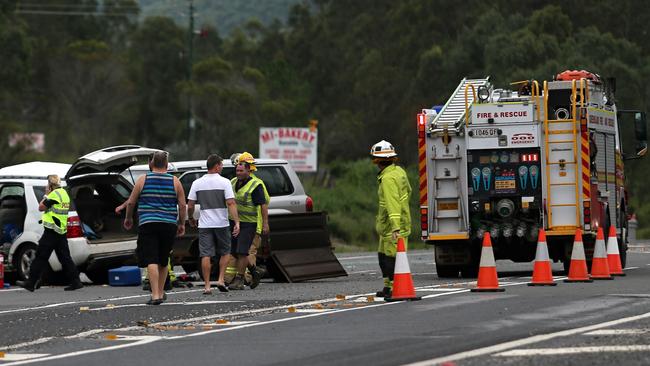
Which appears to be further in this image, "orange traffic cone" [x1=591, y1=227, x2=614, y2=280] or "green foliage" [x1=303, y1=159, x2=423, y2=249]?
"green foliage" [x1=303, y1=159, x2=423, y2=249]

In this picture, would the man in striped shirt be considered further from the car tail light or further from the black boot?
the car tail light

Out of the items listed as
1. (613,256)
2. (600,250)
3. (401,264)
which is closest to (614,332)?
(401,264)

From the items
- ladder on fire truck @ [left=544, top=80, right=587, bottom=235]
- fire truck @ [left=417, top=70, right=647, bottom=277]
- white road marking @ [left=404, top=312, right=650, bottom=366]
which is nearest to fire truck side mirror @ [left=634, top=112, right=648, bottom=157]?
fire truck @ [left=417, top=70, right=647, bottom=277]

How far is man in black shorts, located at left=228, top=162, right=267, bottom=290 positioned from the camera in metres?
20.1

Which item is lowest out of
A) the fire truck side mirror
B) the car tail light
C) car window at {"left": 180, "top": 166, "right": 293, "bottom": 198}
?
the car tail light

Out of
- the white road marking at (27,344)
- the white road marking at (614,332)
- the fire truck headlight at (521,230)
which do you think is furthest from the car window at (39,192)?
the white road marking at (614,332)

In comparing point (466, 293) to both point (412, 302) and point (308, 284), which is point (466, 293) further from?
point (308, 284)

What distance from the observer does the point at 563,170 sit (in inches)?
876

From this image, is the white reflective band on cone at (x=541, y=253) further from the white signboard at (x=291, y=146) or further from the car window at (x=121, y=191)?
the white signboard at (x=291, y=146)

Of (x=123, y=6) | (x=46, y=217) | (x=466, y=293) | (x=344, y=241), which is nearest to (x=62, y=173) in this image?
(x=46, y=217)

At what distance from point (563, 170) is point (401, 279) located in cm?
675

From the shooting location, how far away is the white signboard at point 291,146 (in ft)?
207

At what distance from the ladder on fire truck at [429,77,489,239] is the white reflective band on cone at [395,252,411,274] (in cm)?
645

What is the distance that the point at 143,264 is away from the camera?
1716 cm
